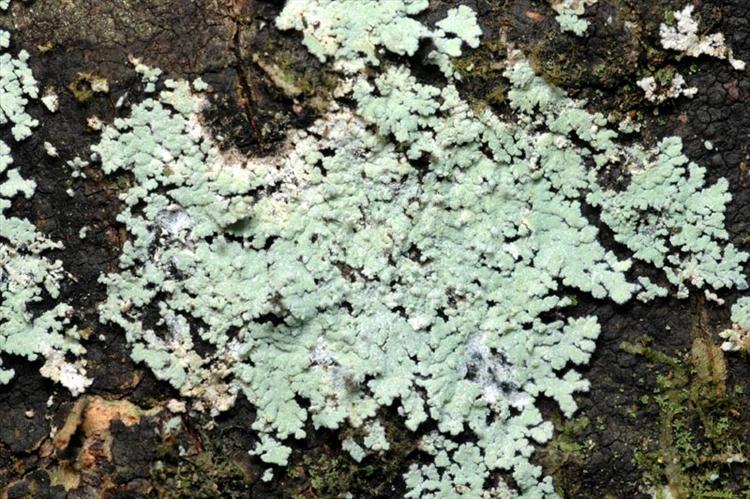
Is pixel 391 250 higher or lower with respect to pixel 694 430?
higher

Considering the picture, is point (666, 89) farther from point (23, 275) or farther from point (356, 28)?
point (23, 275)

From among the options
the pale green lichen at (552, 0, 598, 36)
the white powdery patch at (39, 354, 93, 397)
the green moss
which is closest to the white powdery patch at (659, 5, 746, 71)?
the pale green lichen at (552, 0, 598, 36)

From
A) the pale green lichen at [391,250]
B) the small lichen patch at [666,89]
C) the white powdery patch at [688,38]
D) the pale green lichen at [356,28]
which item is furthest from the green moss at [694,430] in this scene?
the pale green lichen at [356,28]

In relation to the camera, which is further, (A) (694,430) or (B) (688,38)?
(A) (694,430)

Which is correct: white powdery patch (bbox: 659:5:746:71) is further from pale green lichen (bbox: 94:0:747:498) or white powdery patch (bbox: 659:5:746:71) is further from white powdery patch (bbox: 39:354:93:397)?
white powdery patch (bbox: 39:354:93:397)

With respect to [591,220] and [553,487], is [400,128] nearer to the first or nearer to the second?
[591,220]

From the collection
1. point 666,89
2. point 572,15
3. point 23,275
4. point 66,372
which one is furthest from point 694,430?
point 23,275
